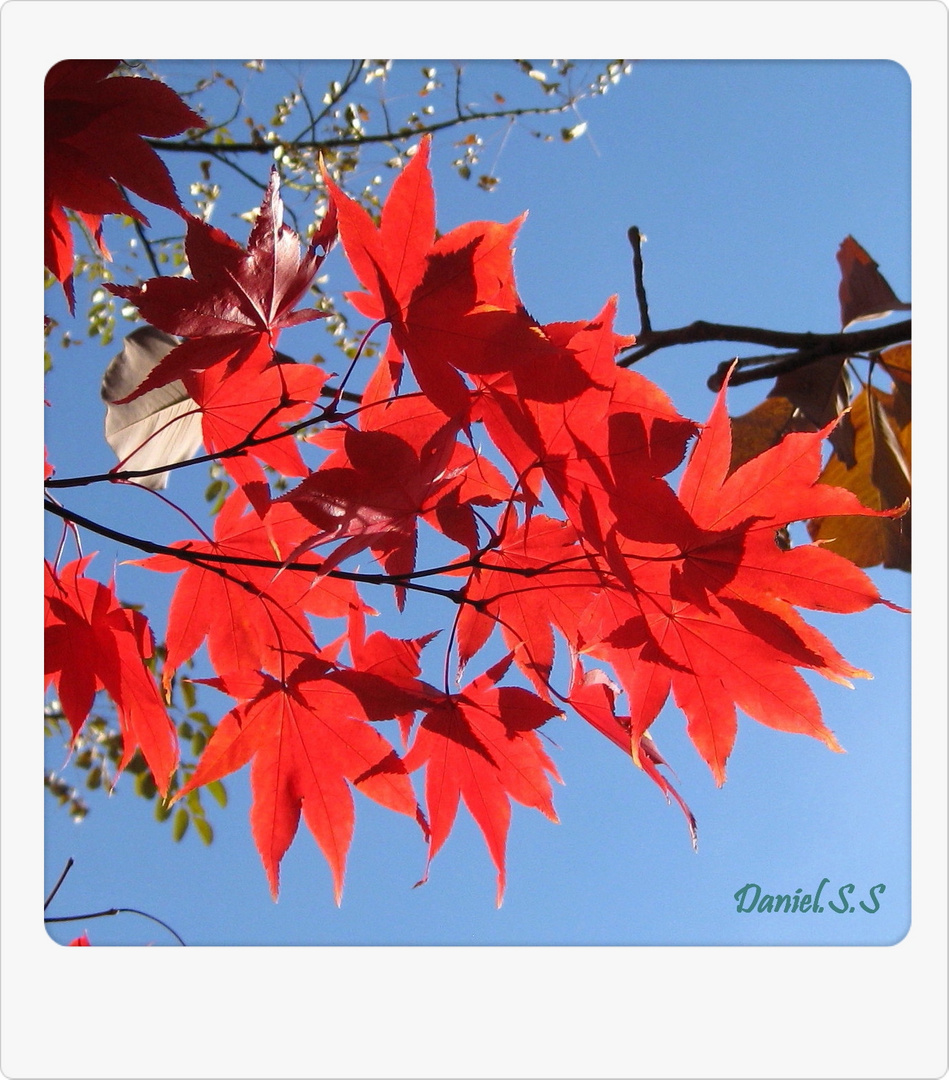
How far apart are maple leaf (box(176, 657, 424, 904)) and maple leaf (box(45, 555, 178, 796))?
7cm

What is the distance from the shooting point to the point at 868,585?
0.51m

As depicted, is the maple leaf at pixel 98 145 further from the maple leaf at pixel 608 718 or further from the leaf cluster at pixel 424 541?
the maple leaf at pixel 608 718

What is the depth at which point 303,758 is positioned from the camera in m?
0.60

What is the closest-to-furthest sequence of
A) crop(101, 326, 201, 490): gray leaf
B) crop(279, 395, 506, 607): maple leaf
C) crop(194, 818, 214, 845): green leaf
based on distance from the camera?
crop(279, 395, 506, 607): maple leaf, crop(101, 326, 201, 490): gray leaf, crop(194, 818, 214, 845): green leaf

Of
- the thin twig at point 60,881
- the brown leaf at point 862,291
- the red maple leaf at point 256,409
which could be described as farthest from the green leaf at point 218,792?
the brown leaf at point 862,291

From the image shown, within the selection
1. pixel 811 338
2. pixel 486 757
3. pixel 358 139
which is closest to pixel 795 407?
pixel 811 338

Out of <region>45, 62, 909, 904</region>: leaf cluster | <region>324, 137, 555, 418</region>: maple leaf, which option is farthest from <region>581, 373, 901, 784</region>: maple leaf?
<region>324, 137, 555, 418</region>: maple leaf

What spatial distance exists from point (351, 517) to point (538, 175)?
1.65 feet

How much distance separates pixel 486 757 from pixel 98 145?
1.61ft

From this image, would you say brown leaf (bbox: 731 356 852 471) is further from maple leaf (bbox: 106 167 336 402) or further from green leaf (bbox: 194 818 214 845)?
green leaf (bbox: 194 818 214 845)

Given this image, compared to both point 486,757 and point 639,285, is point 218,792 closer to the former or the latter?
point 486,757

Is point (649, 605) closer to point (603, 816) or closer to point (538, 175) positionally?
point (603, 816)

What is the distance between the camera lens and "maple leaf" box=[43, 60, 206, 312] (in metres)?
0.57
